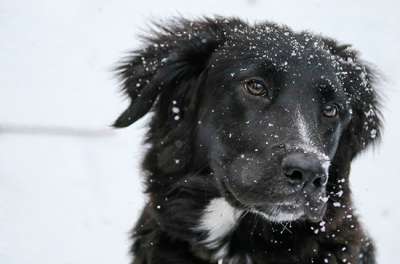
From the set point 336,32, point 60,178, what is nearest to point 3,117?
point 60,178

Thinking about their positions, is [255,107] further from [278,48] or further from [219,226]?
[219,226]

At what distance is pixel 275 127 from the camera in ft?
12.7

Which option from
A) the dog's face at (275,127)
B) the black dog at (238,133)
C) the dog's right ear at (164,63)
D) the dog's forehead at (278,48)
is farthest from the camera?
the dog's right ear at (164,63)

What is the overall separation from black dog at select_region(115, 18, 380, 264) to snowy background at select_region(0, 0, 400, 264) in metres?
0.45

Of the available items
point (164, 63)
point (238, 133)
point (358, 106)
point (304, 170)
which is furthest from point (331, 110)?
point (164, 63)

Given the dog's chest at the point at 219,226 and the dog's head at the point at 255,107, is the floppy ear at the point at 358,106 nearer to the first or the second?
the dog's head at the point at 255,107

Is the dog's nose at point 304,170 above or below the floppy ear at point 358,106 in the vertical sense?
below

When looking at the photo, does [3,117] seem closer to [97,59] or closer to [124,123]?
[97,59]

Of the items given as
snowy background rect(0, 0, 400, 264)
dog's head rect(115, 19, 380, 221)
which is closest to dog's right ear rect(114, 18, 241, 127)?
dog's head rect(115, 19, 380, 221)

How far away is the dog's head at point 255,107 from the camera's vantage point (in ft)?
12.2

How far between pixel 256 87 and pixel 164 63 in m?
0.64

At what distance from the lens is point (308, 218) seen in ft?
12.4

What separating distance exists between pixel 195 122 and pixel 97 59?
4679mm

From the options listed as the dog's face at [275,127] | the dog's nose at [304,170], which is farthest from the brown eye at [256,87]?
the dog's nose at [304,170]
